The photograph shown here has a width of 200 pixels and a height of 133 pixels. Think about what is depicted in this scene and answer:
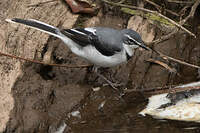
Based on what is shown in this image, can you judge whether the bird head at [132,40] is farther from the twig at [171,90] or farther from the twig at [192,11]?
the twig at [192,11]

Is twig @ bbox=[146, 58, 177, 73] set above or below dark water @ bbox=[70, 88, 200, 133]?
above

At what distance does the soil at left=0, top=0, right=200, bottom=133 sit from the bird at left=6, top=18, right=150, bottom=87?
1.27 ft

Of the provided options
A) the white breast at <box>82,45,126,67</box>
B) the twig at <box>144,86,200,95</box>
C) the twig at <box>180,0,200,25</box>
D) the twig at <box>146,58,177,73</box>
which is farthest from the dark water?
the twig at <box>180,0,200,25</box>

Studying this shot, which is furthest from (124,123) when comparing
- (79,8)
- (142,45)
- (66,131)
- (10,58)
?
(79,8)

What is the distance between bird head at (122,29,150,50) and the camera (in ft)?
20.9

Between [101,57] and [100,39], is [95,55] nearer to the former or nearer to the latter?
[101,57]

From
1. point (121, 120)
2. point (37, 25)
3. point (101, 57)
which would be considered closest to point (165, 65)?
point (101, 57)

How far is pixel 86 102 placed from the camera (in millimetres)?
5961

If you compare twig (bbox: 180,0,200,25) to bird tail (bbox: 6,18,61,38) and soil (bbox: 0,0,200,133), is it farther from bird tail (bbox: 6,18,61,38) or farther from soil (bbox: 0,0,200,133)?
bird tail (bbox: 6,18,61,38)

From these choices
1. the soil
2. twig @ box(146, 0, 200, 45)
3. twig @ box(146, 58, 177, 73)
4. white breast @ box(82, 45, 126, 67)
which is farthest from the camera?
twig @ box(146, 0, 200, 45)

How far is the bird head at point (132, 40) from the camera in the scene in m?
6.37

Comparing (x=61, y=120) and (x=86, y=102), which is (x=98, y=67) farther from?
(x=61, y=120)

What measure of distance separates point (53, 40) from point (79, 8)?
973 millimetres

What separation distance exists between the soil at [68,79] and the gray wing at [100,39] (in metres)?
0.54
